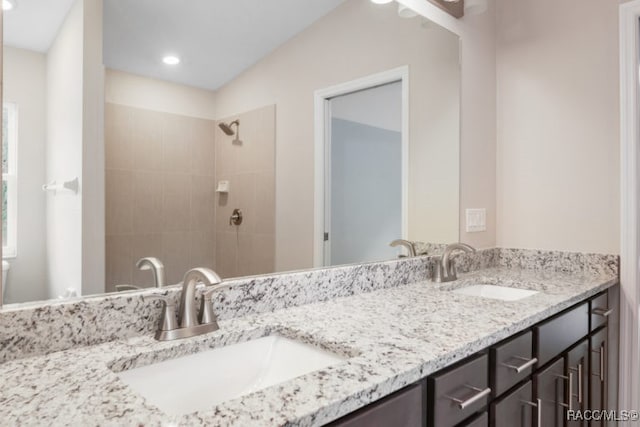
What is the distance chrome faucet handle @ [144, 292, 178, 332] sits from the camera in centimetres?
99

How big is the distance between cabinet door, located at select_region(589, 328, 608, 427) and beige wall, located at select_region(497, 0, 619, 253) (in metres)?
0.42

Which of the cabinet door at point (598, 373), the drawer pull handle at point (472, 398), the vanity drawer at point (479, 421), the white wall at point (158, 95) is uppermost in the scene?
the white wall at point (158, 95)

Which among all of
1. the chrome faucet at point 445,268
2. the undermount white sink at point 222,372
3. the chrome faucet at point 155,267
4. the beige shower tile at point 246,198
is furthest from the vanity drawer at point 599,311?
the chrome faucet at point 155,267

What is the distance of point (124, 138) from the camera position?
41.9 inches

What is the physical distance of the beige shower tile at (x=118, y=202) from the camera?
104cm

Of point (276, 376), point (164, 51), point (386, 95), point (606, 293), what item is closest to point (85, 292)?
point (276, 376)

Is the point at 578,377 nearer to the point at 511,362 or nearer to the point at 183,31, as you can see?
the point at 511,362

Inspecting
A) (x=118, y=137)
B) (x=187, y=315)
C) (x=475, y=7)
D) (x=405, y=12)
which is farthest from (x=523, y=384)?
(x=475, y=7)

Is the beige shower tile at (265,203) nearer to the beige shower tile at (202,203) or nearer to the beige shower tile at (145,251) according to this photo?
the beige shower tile at (202,203)

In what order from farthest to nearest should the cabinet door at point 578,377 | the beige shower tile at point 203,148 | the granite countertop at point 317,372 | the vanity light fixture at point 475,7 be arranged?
the vanity light fixture at point 475,7 → the cabinet door at point 578,377 → the beige shower tile at point 203,148 → the granite countertop at point 317,372

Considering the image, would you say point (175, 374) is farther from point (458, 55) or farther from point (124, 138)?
point (458, 55)

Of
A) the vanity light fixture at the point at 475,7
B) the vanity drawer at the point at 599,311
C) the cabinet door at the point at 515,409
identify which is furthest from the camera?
the vanity light fixture at the point at 475,7

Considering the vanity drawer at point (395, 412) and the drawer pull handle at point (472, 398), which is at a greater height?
the vanity drawer at point (395, 412)

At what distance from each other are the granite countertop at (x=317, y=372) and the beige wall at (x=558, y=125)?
59 centimetres
